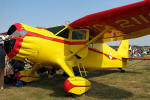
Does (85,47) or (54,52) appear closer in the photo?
(54,52)

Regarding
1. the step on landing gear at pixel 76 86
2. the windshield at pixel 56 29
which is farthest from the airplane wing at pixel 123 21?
the step on landing gear at pixel 76 86

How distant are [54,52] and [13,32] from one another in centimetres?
141

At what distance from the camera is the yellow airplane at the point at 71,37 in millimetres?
4090

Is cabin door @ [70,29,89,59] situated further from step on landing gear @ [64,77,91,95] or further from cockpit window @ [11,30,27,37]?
cockpit window @ [11,30,27,37]

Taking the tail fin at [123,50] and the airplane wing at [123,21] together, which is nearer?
the airplane wing at [123,21]

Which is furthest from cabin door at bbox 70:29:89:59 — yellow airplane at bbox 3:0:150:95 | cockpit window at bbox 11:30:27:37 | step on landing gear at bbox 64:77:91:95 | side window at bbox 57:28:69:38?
cockpit window at bbox 11:30:27:37

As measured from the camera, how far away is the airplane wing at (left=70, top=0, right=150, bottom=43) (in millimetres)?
3574

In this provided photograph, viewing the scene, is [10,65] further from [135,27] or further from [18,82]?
[135,27]

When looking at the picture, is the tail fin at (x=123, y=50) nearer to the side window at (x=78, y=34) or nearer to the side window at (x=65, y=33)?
the side window at (x=78, y=34)

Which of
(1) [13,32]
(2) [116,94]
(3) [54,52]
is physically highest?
(1) [13,32]

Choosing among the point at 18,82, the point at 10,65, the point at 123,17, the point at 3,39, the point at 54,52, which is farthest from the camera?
the point at 10,65

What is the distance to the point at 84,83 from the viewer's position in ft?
14.3

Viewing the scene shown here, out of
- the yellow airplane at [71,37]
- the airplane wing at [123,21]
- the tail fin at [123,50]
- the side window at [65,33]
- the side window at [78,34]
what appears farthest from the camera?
the tail fin at [123,50]

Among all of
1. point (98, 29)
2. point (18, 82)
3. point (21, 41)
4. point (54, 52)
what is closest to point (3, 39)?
point (21, 41)
